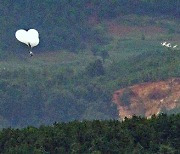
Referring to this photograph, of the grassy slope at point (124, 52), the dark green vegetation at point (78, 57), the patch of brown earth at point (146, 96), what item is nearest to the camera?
the patch of brown earth at point (146, 96)

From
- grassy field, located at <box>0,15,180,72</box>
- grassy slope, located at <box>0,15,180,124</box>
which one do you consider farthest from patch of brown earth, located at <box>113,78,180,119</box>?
grassy field, located at <box>0,15,180,72</box>

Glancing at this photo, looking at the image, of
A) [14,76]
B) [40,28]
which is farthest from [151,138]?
[40,28]

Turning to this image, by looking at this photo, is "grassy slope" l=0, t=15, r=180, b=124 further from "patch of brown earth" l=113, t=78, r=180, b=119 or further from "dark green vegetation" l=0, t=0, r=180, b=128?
"patch of brown earth" l=113, t=78, r=180, b=119

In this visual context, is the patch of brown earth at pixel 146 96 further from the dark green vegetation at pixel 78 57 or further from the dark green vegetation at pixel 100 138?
the dark green vegetation at pixel 100 138

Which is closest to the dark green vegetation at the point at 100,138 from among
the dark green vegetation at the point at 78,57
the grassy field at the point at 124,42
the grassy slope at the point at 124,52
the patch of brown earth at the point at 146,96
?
the dark green vegetation at the point at 78,57

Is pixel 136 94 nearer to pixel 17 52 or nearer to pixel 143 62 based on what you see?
pixel 143 62

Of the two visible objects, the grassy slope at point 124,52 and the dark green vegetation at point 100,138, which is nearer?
the dark green vegetation at point 100,138

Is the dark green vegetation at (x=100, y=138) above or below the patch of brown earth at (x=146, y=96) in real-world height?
below
